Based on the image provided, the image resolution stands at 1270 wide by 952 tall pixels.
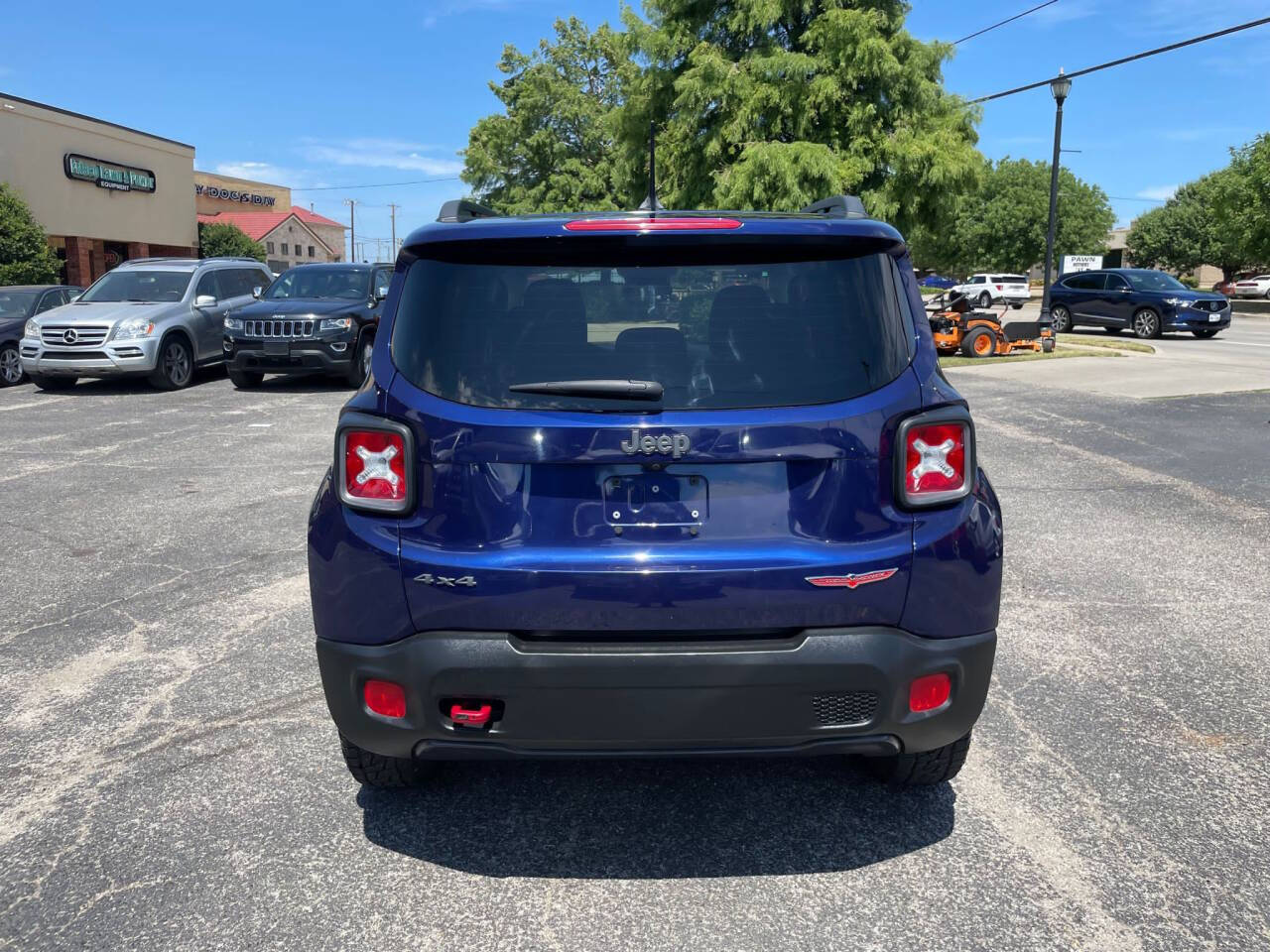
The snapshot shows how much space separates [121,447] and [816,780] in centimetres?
883

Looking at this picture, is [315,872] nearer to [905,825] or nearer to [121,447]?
[905,825]

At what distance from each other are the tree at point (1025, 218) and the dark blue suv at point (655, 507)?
70299 mm

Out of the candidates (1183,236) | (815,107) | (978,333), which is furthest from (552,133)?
(1183,236)

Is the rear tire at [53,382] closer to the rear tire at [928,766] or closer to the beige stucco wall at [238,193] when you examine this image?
the rear tire at [928,766]

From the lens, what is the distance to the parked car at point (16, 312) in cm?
1548

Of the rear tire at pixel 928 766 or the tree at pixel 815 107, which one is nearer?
the rear tire at pixel 928 766

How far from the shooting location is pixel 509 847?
2967 mm

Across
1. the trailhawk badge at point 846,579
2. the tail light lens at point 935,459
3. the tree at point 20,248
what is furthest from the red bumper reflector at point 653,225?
the tree at point 20,248

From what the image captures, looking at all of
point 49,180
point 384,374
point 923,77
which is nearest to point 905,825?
point 384,374

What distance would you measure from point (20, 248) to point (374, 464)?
126 feet

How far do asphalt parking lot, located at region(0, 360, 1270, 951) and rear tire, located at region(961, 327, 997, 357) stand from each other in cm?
1428

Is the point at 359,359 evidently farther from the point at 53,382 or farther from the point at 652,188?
the point at 652,188

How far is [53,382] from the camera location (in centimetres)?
1585

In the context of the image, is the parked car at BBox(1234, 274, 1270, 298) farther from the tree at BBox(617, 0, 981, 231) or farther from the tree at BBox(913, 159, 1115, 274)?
the tree at BBox(617, 0, 981, 231)
